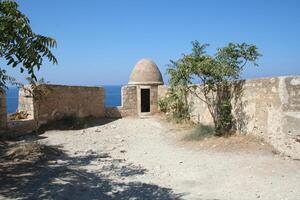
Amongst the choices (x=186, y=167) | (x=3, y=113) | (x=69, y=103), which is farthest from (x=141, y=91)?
(x=186, y=167)

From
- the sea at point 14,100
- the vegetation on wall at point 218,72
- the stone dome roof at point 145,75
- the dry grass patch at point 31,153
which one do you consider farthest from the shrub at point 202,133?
the stone dome roof at point 145,75

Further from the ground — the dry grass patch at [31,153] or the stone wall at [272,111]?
the stone wall at [272,111]

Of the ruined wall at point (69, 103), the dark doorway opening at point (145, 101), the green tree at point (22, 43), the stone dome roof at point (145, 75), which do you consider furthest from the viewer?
the dark doorway opening at point (145, 101)

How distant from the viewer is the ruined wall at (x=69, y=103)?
13.6 meters

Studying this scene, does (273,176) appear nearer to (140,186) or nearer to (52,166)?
(140,186)

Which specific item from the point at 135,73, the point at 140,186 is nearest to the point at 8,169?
the point at 140,186

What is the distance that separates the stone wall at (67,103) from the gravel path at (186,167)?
5.91 feet

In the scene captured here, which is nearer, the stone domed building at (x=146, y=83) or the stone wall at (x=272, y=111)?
the stone wall at (x=272, y=111)

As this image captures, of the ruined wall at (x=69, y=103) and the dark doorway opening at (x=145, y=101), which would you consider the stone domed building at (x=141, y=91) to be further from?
the ruined wall at (x=69, y=103)

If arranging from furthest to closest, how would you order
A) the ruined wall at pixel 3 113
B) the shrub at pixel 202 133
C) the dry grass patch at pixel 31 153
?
the ruined wall at pixel 3 113 < the shrub at pixel 202 133 < the dry grass patch at pixel 31 153

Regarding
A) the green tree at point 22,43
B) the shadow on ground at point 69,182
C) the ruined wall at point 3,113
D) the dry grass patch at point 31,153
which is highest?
the green tree at point 22,43

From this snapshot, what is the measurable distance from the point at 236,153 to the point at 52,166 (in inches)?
182

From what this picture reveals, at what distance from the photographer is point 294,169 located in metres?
7.13

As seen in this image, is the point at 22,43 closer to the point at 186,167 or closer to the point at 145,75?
the point at 186,167
